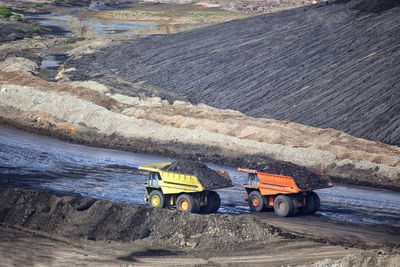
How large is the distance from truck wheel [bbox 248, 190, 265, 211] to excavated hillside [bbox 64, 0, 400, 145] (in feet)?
42.4

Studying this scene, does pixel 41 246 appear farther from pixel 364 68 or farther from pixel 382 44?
pixel 382 44

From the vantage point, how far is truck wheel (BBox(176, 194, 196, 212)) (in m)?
18.6

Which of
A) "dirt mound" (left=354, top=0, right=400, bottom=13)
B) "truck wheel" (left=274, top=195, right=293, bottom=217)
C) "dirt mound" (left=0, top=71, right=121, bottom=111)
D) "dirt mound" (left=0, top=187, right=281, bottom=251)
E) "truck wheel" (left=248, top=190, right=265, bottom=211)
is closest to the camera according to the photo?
"dirt mound" (left=0, top=187, right=281, bottom=251)

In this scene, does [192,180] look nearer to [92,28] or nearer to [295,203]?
[295,203]

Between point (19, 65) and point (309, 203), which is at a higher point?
point (19, 65)

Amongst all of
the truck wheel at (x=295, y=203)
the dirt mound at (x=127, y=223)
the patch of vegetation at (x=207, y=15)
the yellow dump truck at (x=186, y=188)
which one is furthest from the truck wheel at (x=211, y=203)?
the patch of vegetation at (x=207, y=15)

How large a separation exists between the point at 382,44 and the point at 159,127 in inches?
691

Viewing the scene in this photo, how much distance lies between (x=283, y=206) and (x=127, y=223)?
599 cm

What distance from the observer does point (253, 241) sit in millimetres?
16469

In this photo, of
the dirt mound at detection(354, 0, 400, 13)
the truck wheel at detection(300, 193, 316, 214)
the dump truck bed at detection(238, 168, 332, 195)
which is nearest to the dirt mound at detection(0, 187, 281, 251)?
the dump truck bed at detection(238, 168, 332, 195)

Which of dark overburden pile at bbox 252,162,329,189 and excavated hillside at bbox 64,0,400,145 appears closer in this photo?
dark overburden pile at bbox 252,162,329,189

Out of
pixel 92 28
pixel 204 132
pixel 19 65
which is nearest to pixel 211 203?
pixel 204 132

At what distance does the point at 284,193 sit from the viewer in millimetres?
19219

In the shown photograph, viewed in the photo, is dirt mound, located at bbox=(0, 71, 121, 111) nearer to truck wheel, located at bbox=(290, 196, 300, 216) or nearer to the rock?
the rock
